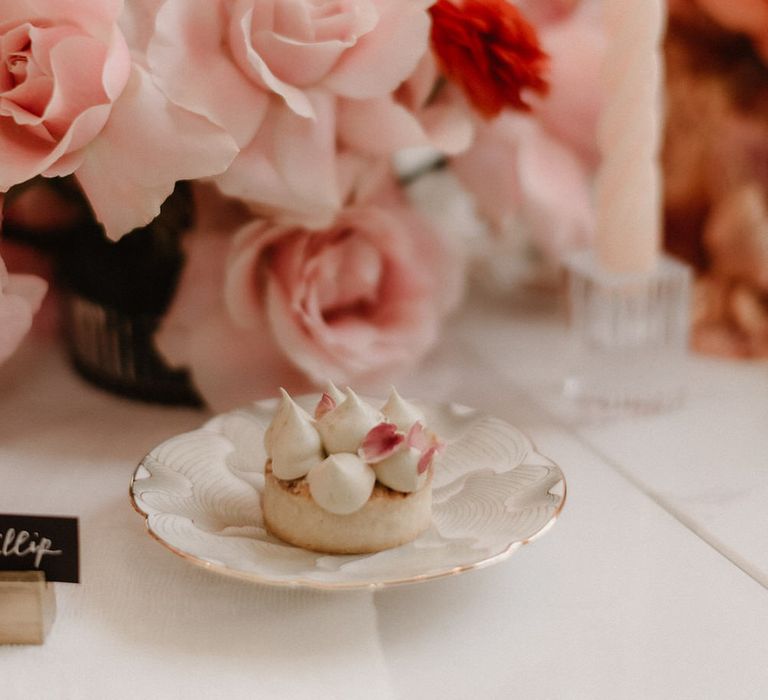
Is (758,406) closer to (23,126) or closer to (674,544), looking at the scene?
(674,544)

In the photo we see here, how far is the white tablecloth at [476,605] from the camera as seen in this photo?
1.42 ft

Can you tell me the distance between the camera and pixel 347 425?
0.48 m

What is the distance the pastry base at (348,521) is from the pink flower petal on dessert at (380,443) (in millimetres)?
18

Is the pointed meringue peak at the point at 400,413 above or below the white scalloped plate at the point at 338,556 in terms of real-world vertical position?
above

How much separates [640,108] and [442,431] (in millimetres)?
242

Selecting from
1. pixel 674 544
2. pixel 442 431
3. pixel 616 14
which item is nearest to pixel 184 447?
pixel 442 431

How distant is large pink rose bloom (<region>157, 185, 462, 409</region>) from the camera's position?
621 millimetres

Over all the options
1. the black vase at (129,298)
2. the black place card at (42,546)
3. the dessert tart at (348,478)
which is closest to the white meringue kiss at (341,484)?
the dessert tart at (348,478)

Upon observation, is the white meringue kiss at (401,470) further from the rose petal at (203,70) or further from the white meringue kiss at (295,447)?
the rose petal at (203,70)

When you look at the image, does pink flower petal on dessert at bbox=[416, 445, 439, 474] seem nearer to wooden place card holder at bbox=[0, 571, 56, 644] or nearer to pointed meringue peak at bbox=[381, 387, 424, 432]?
pointed meringue peak at bbox=[381, 387, 424, 432]

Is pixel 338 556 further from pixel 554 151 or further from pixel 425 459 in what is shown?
pixel 554 151

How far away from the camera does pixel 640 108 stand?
65 centimetres

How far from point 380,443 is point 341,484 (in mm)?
25

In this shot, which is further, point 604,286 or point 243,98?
point 604,286
